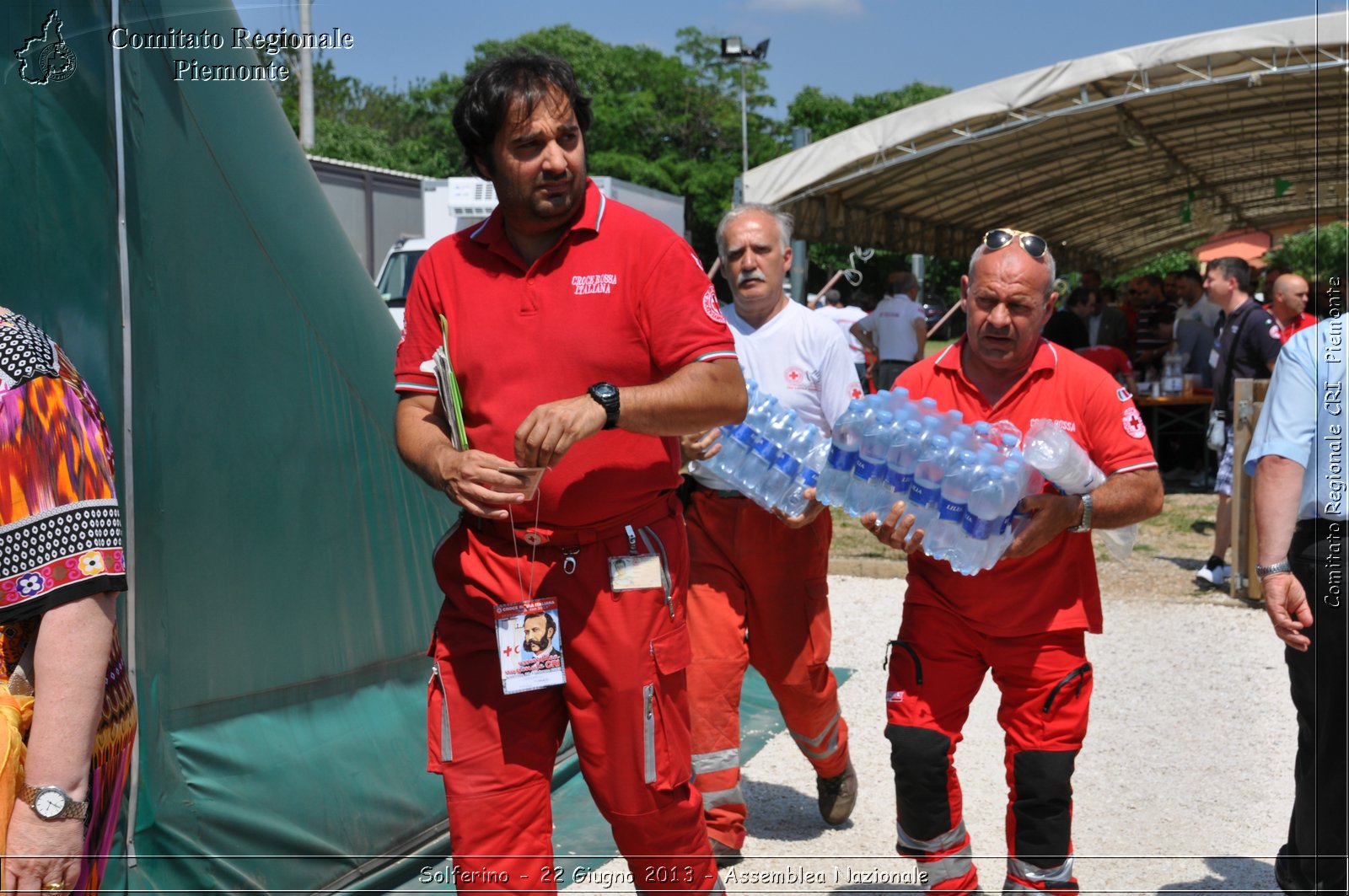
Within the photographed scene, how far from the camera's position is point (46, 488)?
211 centimetres

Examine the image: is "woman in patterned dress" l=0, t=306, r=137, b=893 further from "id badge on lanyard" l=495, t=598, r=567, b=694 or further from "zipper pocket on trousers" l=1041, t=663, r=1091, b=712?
"zipper pocket on trousers" l=1041, t=663, r=1091, b=712

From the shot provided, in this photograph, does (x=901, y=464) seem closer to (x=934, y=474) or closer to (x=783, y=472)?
(x=934, y=474)

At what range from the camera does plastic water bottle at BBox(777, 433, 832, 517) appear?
4609 mm

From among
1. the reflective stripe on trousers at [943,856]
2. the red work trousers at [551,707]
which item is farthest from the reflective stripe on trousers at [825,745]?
the red work trousers at [551,707]

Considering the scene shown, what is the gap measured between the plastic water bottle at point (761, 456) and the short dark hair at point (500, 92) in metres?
1.80

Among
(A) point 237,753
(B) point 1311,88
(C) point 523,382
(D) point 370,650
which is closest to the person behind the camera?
(C) point 523,382

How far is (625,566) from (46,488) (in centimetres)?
128

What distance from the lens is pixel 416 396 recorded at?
316 cm

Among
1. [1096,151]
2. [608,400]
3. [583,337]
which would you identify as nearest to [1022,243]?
[583,337]

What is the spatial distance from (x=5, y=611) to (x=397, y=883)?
2558 mm

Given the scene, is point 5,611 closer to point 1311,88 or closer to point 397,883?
point 397,883

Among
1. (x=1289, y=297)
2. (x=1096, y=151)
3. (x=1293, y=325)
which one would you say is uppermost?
(x=1096, y=151)

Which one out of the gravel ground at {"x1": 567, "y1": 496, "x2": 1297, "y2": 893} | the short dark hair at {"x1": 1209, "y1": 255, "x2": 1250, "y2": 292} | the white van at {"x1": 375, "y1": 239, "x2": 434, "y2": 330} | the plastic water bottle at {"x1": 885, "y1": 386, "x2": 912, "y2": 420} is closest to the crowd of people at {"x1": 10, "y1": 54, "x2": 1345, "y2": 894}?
the plastic water bottle at {"x1": 885, "y1": 386, "x2": 912, "y2": 420}

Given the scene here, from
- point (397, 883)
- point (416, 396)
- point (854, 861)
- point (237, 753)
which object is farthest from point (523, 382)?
point (854, 861)
